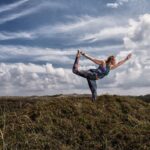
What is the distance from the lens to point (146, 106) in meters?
17.3

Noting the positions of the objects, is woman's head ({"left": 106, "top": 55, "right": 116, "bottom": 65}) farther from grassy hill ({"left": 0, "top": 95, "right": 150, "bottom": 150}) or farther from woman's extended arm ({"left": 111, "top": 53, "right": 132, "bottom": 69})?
grassy hill ({"left": 0, "top": 95, "right": 150, "bottom": 150})

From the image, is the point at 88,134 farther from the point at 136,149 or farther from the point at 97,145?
the point at 136,149

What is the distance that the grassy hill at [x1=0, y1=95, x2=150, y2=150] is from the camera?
12500 mm

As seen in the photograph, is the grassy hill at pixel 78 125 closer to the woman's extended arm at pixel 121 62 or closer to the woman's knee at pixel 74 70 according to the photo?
the woman's knee at pixel 74 70

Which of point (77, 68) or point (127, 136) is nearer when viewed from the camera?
point (127, 136)

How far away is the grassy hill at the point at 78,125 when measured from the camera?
12.5 m

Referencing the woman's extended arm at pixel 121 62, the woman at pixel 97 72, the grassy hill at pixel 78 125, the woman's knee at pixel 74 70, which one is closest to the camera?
the grassy hill at pixel 78 125

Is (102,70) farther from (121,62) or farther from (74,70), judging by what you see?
(74,70)

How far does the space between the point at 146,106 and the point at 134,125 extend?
2.95 meters

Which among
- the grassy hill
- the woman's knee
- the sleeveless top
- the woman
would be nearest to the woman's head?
the woman

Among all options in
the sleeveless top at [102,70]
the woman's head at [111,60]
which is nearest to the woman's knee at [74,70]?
the sleeveless top at [102,70]

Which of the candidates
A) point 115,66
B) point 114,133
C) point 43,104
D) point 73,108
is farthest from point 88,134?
point 115,66

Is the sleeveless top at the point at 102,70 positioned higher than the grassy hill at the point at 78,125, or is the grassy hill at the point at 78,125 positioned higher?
the sleeveless top at the point at 102,70

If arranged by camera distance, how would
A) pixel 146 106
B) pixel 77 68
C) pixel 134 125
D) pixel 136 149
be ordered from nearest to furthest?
pixel 136 149, pixel 134 125, pixel 77 68, pixel 146 106
